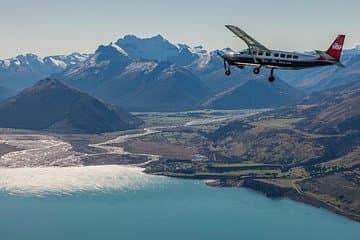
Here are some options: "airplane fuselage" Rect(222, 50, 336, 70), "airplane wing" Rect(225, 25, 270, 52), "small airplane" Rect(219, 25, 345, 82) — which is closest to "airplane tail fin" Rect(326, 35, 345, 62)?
"small airplane" Rect(219, 25, 345, 82)

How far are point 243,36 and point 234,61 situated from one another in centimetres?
753

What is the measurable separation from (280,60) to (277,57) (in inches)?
34.5

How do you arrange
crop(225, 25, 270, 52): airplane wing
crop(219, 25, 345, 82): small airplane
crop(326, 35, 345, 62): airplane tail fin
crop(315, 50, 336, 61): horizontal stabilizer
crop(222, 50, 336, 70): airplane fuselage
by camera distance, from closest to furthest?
crop(315, 50, 336, 61): horizontal stabilizer, crop(326, 35, 345, 62): airplane tail fin, crop(219, 25, 345, 82): small airplane, crop(222, 50, 336, 70): airplane fuselage, crop(225, 25, 270, 52): airplane wing

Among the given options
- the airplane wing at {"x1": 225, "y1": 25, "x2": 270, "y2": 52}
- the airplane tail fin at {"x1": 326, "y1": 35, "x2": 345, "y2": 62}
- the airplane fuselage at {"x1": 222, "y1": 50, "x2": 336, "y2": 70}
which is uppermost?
the airplane wing at {"x1": 225, "y1": 25, "x2": 270, "y2": 52}

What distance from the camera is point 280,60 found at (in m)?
119

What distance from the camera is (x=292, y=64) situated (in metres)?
119

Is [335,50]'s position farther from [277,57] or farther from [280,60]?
[277,57]

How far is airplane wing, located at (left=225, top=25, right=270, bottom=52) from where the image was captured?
11794cm

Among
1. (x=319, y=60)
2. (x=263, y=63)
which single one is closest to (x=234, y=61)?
(x=263, y=63)

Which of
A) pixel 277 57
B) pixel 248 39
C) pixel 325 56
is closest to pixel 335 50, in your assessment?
pixel 325 56

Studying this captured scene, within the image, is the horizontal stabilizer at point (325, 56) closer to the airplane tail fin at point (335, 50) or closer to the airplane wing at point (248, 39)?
→ the airplane tail fin at point (335, 50)

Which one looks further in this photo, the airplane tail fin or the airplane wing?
the airplane wing

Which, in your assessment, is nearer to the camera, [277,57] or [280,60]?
[280,60]

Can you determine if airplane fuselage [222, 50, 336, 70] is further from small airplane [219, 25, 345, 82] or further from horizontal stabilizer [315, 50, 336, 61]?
horizontal stabilizer [315, 50, 336, 61]
